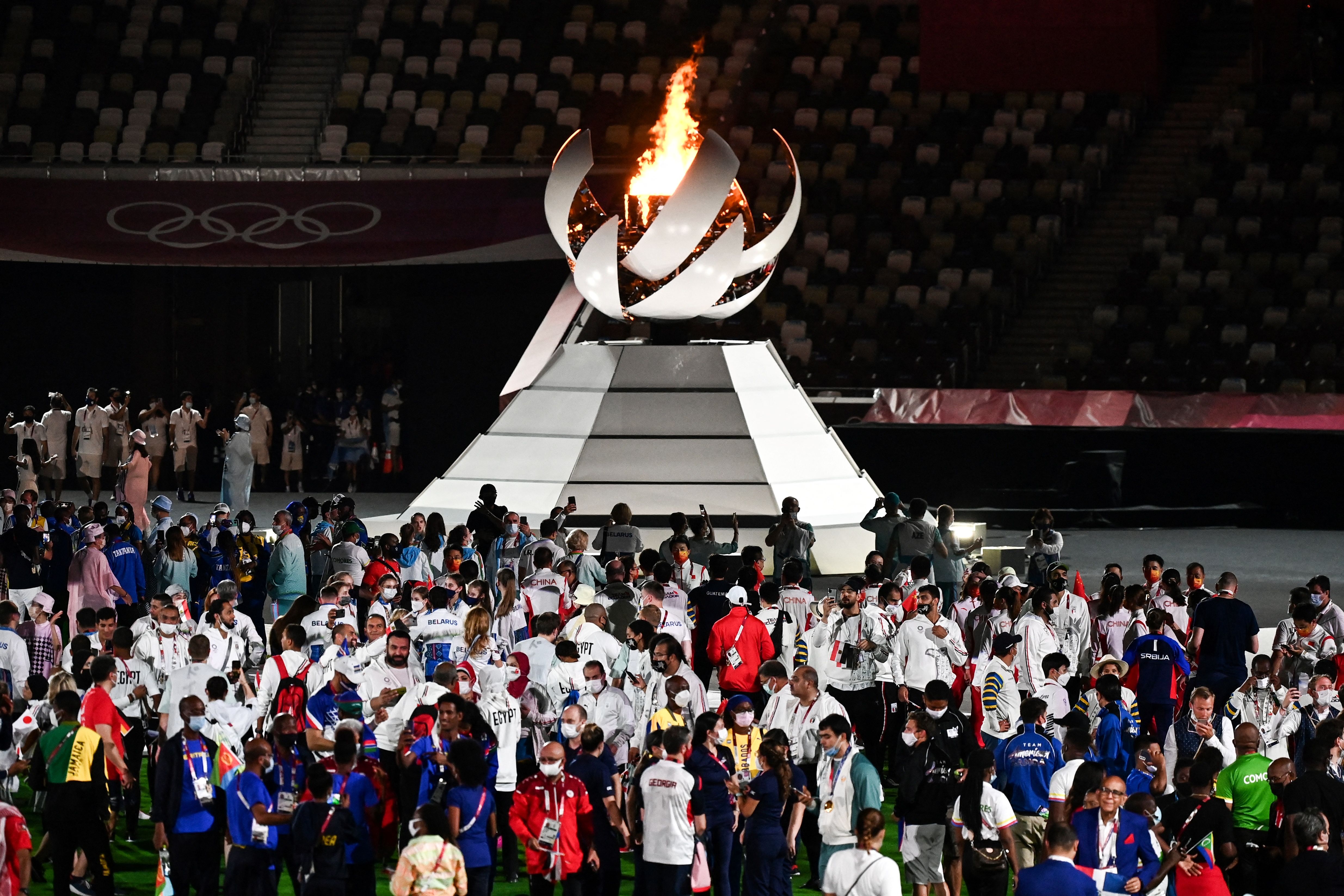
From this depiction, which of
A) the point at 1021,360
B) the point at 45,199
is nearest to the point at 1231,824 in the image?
the point at 1021,360

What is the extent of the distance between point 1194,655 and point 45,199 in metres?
21.1

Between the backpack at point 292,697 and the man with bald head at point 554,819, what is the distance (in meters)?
1.78

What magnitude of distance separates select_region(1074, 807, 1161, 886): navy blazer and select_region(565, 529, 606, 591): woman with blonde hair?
6.36 m

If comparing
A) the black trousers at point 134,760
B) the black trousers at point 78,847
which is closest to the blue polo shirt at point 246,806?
the black trousers at point 78,847

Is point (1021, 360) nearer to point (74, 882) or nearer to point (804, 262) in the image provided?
point (804, 262)

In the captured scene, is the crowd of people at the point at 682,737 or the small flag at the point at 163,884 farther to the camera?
the small flag at the point at 163,884

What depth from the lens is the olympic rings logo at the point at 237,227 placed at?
29156 mm

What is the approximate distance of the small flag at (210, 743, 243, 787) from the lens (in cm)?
970

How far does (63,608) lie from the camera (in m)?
17.5

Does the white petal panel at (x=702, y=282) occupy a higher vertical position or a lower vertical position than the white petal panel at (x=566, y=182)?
lower

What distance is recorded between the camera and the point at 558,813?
9445 mm

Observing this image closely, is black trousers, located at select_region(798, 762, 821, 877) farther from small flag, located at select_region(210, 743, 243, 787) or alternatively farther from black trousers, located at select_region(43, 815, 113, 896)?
black trousers, located at select_region(43, 815, 113, 896)

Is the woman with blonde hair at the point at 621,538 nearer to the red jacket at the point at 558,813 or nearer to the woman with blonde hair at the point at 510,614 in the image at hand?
the woman with blonde hair at the point at 510,614

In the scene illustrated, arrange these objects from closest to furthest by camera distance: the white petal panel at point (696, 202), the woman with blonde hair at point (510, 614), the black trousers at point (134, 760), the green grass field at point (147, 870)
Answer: the green grass field at point (147, 870), the black trousers at point (134, 760), the woman with blonde hair at point (510, 614), the white petal panel at point (696, 202)
